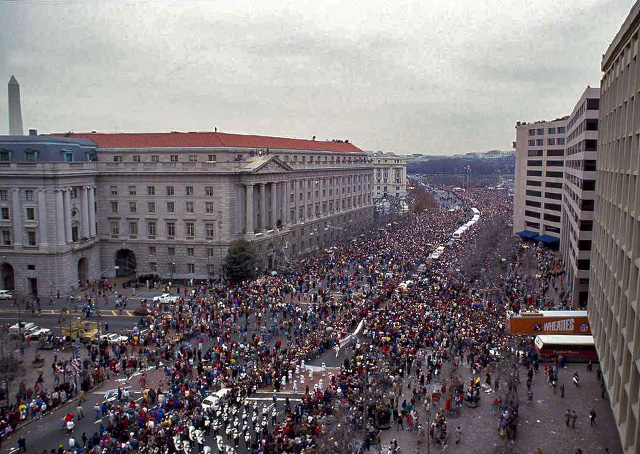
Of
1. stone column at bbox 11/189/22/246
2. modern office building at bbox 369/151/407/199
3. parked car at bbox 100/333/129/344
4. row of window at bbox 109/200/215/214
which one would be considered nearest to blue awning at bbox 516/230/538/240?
row of window at bbox 109/200/215/214

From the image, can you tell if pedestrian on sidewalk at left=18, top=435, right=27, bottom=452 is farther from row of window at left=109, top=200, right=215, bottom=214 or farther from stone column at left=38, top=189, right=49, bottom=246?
row of window at left=109, top=200, right=215, bottom=214

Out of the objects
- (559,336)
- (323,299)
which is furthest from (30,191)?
(559,336)

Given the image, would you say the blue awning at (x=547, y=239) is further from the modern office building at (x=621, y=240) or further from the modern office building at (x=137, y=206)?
the modern office building at (x=621, y=240)

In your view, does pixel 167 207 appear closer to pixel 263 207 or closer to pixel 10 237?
pixel 263 207

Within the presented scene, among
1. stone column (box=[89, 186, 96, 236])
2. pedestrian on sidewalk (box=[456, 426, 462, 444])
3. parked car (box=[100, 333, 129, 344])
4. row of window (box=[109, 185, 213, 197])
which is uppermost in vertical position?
row of window (box=[109, 185, 213, 197])

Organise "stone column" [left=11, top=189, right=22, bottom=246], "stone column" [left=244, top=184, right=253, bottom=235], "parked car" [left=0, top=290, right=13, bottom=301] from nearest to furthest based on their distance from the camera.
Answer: "parked car" [left=0, top=290, right=13, bottom=301] → "stone column" [left=11, top=189, right=22, bottom=246] → "stone column" [left=244, top=184, right=253, bottom=235]

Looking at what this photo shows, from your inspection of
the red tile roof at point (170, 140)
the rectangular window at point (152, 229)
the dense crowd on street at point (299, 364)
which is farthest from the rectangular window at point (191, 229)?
the red tile roof at point (170, 140)
